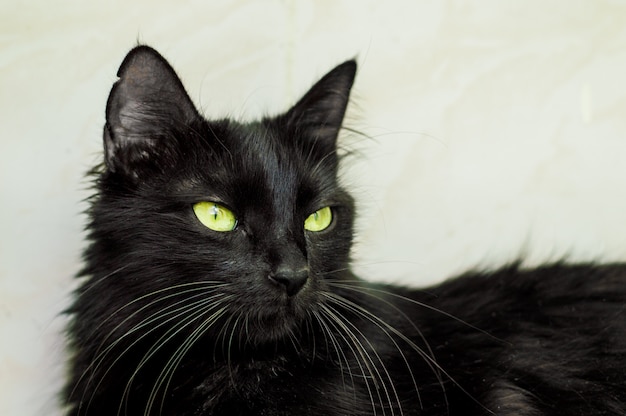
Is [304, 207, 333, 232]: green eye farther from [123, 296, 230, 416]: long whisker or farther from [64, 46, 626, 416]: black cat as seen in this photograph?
[123, 296, 230, 416]: long whisker

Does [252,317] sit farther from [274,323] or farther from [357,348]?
[357,348]

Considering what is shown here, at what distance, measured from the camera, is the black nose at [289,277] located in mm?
1791

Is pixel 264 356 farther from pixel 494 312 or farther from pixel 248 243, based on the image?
pixel 494 312

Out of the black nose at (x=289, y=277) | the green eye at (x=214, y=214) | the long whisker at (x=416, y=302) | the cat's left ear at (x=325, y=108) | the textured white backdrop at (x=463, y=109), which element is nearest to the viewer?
the black nose at (x=289, y=277)

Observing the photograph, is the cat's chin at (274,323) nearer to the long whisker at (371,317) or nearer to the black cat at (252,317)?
the black cat at (252,317)

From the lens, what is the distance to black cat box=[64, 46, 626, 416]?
1.87m

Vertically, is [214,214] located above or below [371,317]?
above

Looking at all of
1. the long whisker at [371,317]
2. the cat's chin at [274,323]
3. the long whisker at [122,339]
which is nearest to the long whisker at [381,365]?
the long whisker at [371,317]

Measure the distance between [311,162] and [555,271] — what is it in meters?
0.89

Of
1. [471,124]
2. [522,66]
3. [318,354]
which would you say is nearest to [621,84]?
[522,66]

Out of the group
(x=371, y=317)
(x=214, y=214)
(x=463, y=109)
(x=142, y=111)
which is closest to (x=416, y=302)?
(x=371, y=317)

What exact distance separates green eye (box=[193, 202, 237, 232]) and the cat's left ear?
49 centimetres

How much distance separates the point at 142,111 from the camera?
1.96 metres

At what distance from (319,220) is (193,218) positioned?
0.42 metres
